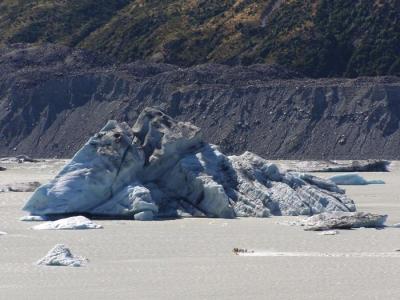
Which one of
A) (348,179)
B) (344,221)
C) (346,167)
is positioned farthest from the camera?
(346,167)

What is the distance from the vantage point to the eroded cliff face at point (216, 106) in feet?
221

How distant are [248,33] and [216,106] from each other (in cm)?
1909

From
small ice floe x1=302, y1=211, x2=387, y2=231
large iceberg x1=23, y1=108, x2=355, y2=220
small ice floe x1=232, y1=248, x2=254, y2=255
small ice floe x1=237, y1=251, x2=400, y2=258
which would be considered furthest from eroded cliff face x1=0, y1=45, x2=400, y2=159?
small ice floe x1=237, y1=251, x2=400, y2=258

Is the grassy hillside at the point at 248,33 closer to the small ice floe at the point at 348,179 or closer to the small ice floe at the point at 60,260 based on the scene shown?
the small ice floe at the point at 348,179

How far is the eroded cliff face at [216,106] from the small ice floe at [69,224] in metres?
43.3

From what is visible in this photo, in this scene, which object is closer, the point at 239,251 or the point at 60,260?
the point at 60,260

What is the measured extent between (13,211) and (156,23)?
240ft

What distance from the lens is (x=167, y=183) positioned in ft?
82.7

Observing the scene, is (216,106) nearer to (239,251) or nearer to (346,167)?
(346,167)

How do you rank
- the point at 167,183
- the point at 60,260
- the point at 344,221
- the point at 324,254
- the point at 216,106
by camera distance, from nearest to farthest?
the point at 60,260, the point at 324,254, the point at 344,221, the point at 167,183, the point at 216,106

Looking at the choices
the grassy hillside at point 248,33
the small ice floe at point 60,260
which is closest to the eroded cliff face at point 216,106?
the grassy hillside at point 248,33

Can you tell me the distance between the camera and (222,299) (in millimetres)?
14156

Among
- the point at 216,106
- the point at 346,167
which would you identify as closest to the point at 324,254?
the point at 346,167

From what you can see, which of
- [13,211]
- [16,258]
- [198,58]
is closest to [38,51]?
[198,58]
